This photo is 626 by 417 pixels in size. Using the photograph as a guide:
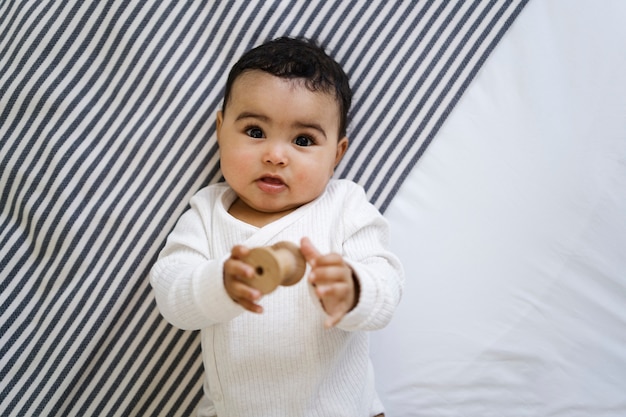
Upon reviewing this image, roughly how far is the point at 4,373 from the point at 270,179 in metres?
0.74

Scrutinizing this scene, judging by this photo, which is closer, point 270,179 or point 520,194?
point 270,179

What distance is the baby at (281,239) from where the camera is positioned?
1032 mm

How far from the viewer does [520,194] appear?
1210mm

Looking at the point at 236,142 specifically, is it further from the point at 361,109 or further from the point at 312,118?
the point at 361,109

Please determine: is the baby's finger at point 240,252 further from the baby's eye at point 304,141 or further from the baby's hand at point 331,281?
the baby's eye at point 304,141

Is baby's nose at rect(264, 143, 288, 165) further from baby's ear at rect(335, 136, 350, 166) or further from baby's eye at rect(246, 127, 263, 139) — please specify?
baby's ear at rect(335, 136, 350, 166)

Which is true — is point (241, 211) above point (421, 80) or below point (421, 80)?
below

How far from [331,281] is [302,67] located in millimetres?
474

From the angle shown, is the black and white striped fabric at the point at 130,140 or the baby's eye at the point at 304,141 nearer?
the baby's eye at the point at 304,141

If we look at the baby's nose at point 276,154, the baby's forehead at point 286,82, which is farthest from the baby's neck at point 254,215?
the baby's forehead at point 286,82

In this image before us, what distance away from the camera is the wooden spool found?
0.74 m

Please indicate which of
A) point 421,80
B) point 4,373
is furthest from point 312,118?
point 4,373

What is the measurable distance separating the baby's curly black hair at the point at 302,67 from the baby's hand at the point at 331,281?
15.6 inches

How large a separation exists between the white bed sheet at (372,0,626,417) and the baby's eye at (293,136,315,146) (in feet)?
0.92
